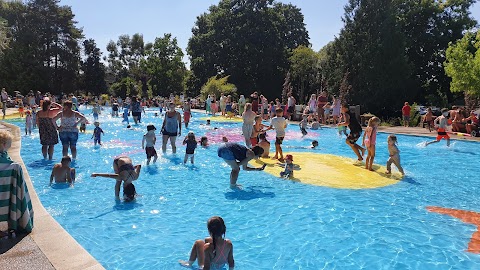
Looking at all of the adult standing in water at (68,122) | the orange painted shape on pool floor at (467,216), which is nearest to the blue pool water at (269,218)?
the orange painted shape on pool floor at (467,216)

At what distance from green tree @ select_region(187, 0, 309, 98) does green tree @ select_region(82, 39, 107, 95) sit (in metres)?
18.3

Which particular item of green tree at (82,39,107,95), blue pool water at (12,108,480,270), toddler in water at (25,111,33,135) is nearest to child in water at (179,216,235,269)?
blue pool water at (12,108,480,270)

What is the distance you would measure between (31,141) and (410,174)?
45.9 feet

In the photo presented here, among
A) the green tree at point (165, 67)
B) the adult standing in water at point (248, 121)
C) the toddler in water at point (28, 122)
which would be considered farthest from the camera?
the green tree at point (165, 67)

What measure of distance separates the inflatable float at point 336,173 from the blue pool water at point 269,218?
409mm

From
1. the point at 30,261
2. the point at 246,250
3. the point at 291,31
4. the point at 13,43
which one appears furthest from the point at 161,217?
the point at 291,31

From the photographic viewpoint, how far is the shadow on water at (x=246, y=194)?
8273mm

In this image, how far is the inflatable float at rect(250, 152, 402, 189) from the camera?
956 centimetres

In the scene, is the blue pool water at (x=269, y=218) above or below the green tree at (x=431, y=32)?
below

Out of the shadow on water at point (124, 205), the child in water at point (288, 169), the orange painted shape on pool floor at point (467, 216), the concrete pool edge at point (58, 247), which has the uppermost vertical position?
the child in water at point (288, 169)

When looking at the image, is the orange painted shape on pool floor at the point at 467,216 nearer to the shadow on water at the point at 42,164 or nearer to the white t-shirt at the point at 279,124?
the white t-shirt at the point at 279,124

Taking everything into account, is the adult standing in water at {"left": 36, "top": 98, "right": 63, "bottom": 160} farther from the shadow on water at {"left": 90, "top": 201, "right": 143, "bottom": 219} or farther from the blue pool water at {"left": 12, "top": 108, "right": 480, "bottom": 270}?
the shadow on water at {"left": 90, "top": 201, "right": 143, "bottom": 219}

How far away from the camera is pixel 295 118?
84.1 feet

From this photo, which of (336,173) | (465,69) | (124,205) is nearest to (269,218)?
(124,205)
